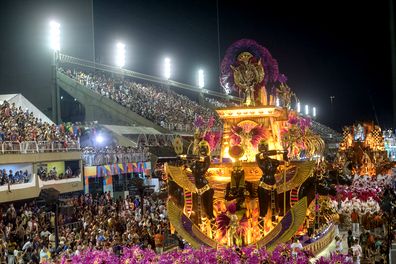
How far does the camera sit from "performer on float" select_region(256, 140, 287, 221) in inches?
545

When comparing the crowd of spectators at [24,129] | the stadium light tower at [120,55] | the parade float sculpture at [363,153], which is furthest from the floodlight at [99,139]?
the stadium light tower at [120,55]

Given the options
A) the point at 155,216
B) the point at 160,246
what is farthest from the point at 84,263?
the point at 155,216

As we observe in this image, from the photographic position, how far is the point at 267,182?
546 inches

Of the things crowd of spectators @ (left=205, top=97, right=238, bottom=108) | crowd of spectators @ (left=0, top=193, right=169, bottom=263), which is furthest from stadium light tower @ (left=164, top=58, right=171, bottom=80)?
crowd of spectators @ (left=0, top=193, right=169, bottom=263)

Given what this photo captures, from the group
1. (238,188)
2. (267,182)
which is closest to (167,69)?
(238,188)

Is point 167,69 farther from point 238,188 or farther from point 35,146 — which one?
point 238,188

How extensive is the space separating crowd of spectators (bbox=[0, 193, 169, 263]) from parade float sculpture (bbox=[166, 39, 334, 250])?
2.21 metres

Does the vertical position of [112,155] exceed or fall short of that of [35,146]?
it falls short

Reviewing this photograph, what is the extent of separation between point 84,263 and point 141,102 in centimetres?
3505

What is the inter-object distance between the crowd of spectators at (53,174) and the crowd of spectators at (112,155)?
1313 mm

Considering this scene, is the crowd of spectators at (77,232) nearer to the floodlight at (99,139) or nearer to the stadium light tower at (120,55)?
the floodlight at (99,139)

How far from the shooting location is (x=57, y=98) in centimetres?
4009

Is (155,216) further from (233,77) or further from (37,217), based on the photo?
(233,77)

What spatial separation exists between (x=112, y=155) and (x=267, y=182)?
61.9ft
